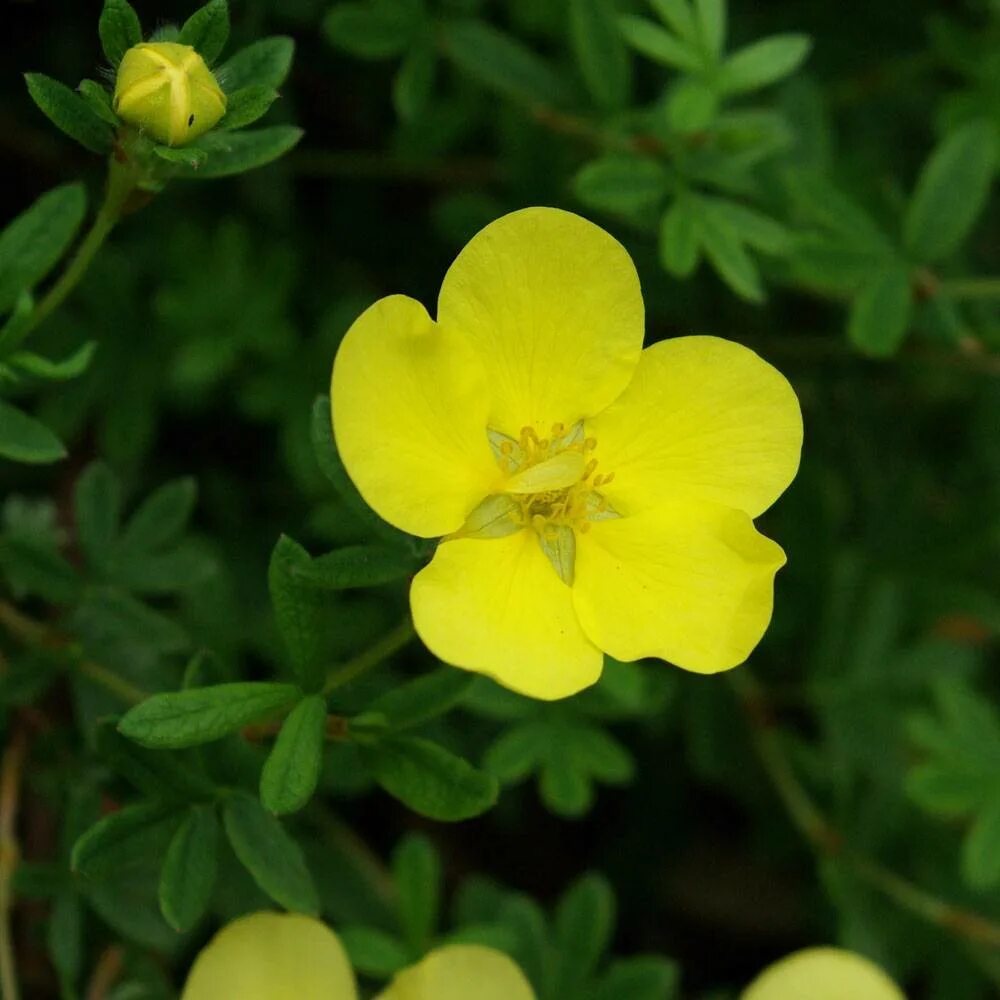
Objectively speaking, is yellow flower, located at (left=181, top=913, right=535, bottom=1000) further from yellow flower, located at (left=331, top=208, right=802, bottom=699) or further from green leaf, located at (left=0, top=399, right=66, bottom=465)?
green leaf, located at (left=0, top=399, right=66, bottom=465)

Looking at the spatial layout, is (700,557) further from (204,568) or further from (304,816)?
(304,816)

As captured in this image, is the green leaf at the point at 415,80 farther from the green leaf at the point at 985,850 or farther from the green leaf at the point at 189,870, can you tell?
the green leaf at the point at 985,850

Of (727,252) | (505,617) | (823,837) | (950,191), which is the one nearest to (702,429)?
(505,617)

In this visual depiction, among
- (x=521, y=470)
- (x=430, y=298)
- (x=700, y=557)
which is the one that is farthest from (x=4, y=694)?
(x=430, y=298)

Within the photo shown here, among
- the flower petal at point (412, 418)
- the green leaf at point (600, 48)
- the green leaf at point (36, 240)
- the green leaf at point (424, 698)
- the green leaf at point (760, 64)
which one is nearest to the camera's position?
the flower petal at point (412, 418)

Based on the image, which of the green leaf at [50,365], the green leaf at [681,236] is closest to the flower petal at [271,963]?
the green leaf at [50,365]

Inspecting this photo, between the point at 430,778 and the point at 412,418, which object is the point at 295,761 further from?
the point at 412,418
